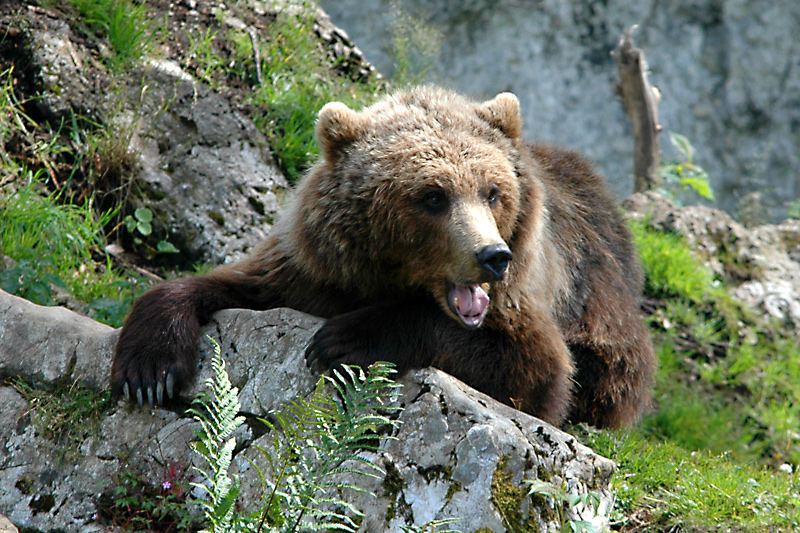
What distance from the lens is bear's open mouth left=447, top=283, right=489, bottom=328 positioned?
3.93 m

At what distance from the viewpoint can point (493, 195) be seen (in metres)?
4.04

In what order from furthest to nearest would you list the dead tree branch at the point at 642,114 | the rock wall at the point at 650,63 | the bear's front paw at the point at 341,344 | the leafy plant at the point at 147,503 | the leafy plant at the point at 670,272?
the rock wall at the point at 650,63
the dead tree branch at the point at 642,114
the leafy plant at the point at 670,272
the bear's front paw at the point at 341,344
the leafy plant at the point at 147,503

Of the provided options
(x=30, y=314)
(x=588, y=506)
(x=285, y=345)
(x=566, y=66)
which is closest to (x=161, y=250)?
(x=30, y=314)

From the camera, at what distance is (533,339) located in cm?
418

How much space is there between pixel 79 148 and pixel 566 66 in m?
10.6

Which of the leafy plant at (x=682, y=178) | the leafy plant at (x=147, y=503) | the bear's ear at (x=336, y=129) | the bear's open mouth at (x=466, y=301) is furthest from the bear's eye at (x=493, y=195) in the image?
the leafy plant at (x=682, y=178)

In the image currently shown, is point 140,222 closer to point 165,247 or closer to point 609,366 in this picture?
point 165,247

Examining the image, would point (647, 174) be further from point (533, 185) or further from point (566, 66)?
point (566, 66)

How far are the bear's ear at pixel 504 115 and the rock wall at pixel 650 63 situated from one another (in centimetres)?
1054

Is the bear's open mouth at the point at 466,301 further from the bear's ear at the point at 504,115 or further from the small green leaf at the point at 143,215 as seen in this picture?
the small green leaf at the point at 143,215

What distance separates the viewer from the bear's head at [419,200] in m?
3.90

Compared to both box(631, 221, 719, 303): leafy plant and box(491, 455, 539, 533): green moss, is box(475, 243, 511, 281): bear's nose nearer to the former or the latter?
box(491, 455, 539, 533): green moss

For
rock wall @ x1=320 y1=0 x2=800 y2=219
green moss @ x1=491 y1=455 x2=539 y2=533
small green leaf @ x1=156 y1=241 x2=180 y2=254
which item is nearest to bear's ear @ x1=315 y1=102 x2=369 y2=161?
green moss @ x1=491 y1=455 x2=539 y2=533

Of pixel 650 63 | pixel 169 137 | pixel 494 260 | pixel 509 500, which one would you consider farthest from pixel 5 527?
pixel 650 63
